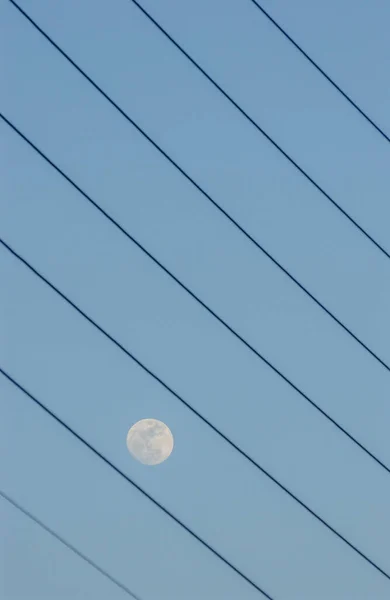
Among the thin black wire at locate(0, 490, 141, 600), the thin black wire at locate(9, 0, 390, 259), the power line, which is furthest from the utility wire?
the thin black wire at locate(0, 490, 141, 600)

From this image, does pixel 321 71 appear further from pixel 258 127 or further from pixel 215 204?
pixel 215 204

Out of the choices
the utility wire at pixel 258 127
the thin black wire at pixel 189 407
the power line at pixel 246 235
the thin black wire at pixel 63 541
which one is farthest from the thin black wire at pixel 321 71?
the thin black wire at pixel 63 541

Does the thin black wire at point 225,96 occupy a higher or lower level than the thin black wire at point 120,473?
higher

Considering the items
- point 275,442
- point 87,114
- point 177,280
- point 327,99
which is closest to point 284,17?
point 327,99

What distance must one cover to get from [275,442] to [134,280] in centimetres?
109

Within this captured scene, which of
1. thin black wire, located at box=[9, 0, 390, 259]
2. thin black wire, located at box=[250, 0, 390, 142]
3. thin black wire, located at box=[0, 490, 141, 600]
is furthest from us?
thin black wire, located at box=[250, 0, 390, 142]

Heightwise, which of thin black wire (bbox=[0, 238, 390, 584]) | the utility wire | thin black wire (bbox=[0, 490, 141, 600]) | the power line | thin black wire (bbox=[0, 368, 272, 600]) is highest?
the utility wire

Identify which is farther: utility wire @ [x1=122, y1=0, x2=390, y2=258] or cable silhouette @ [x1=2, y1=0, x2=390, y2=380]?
utility wire @ [x1=122, y1=0, x2=390, y2=258]

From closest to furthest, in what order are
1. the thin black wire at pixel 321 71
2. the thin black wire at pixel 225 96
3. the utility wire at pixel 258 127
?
the thin black wire at pixel 225 96 → the utility wire at pixel 258 127 → the thin black wire at pixel 321 71

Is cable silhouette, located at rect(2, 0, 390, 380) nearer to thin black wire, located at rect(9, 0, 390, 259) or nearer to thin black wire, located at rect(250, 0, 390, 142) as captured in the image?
thin black wire, located at rect(9, 0, 390, 259)

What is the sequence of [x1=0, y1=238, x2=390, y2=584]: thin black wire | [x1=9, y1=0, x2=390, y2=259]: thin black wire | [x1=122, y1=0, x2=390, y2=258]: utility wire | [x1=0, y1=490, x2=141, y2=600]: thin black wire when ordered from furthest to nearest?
1. [x1=122, y1=0, x2=390, y2=258]: utility wire
2. [x1=9, y1=0, x2=390, y2=259]: thin black wire
3. [x1=0, y1=238, x2=390, y2=584]: thin black wire
4. [x1=0, y1=490, x2=141, y2=600]: thin black wire

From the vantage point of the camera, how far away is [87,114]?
14.0 ft

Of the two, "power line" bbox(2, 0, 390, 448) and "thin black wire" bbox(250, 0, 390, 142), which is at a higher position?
"thin black wire" bbox(250, 0, 390, 142)

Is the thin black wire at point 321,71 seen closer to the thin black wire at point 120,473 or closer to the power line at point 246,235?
the power line at point 246,235
